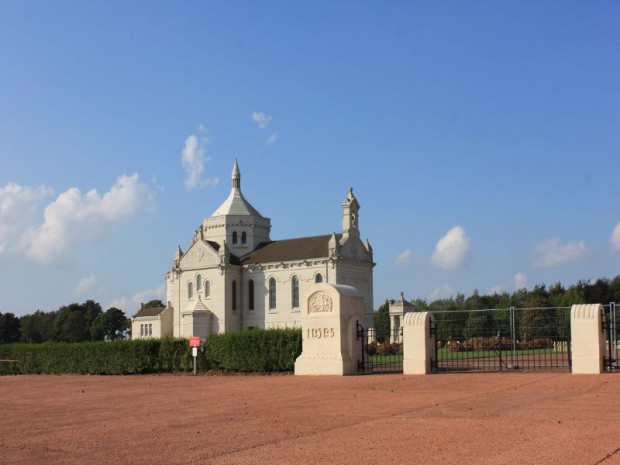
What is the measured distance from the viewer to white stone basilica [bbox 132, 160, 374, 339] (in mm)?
77812

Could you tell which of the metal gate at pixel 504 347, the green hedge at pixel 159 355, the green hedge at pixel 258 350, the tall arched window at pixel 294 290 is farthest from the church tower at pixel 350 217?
the green hedge at pixel 258 350

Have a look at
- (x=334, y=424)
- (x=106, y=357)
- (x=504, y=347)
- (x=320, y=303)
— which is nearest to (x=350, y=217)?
(x=504, y=347)

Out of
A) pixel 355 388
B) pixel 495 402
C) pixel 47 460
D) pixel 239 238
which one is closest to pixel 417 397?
pixel 495 402

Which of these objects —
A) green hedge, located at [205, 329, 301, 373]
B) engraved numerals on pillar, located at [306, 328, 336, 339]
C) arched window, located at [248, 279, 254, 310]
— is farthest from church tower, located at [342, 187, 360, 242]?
engraved numerals on pillar, located at [306, 328, 336, 339]

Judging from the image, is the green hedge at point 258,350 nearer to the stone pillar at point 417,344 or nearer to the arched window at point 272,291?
the stone pillar at point 417,344

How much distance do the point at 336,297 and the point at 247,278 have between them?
184 feet

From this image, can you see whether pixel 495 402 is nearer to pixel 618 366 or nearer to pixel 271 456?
pixel 271 456

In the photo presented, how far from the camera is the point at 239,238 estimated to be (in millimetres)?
88312

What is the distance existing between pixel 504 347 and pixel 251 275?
40.4m

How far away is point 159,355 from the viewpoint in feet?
112

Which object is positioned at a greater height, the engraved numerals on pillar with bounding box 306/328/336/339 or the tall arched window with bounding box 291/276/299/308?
the tall arched window with bounding box 291/276/299/308

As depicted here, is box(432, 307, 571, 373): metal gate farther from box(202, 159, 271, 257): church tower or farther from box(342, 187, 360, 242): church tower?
box(202, 159, 271, 257): church tower

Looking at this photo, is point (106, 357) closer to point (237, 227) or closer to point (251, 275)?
point (251, 275)

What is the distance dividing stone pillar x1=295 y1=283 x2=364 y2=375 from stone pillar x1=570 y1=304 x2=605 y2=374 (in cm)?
781
